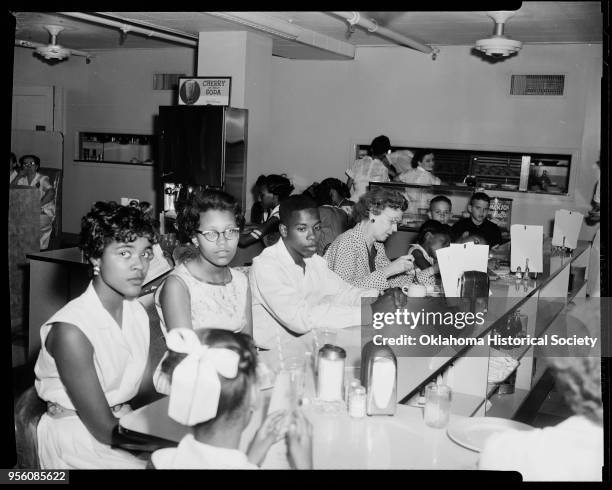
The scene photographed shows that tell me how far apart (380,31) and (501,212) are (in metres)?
1.96

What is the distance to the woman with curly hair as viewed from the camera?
173cm

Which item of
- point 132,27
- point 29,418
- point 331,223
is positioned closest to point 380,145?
point 331,223

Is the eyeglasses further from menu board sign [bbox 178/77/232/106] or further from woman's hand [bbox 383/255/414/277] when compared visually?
menu board sign [bbox 178/77/232/106]

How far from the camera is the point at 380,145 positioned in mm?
6539

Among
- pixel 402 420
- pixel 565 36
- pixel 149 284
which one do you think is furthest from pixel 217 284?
pixel 565 36

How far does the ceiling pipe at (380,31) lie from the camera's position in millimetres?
5051

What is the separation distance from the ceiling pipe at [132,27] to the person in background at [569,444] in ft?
15.3

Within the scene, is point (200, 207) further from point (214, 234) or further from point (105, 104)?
point (105, 104)

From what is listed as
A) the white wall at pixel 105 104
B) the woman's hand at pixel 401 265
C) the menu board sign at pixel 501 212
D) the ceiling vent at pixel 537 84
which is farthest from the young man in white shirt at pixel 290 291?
the white wall at pixel 105 104

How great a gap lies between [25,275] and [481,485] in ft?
12.8

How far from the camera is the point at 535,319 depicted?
3.71m

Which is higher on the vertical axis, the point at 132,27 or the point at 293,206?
the point at 132,27

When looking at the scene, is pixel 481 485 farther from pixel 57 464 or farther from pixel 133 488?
pixel 57 464

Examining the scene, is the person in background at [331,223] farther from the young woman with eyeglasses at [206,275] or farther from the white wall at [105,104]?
the white wall at [105,104]
